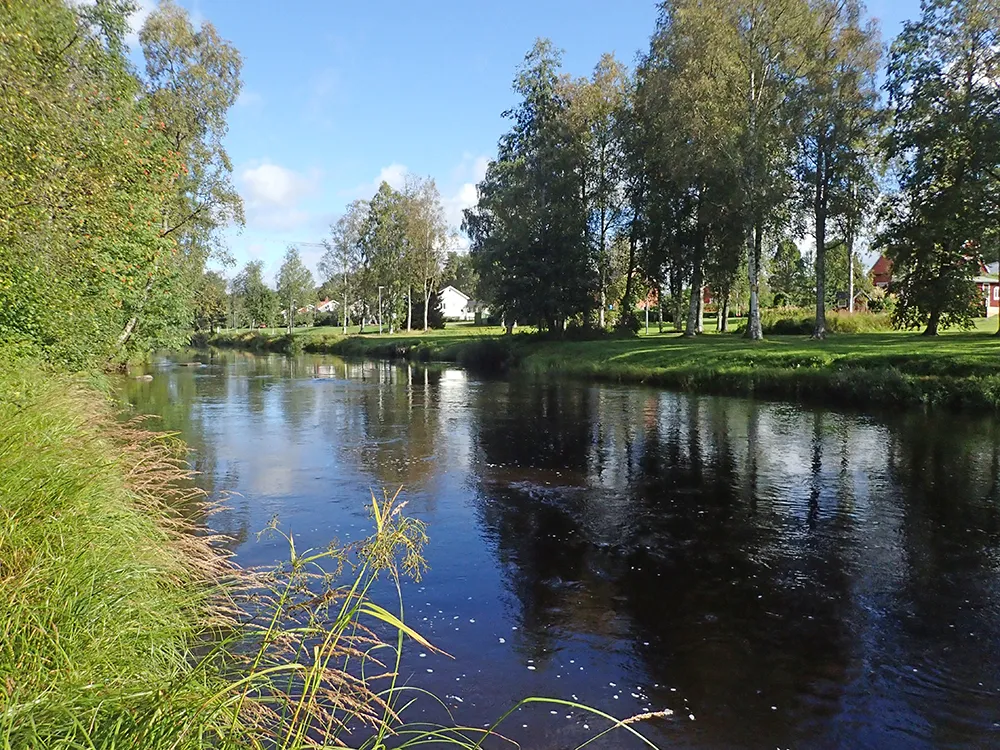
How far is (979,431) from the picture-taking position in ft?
57.2

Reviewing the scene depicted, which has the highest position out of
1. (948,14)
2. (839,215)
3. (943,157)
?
(948,14)

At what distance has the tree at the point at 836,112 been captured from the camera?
30.9 meters

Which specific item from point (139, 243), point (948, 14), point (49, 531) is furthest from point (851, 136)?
point (49, 531)

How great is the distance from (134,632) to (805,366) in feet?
82.0

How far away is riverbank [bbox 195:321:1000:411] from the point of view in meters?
21.1

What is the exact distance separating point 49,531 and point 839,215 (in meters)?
35.5

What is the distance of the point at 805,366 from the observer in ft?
82.5

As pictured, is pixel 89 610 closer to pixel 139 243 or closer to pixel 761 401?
pixel 139 243

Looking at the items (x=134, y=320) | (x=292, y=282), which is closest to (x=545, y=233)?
(x=134, y=320)

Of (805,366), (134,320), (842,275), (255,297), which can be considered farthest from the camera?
(255,297)

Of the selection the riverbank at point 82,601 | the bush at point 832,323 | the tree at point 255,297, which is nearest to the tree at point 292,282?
the tree at point 255,297

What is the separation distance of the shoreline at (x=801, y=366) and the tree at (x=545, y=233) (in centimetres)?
281

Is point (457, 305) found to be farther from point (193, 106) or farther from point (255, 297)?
point (193, 106)

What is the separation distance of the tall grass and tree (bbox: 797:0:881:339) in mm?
31010
